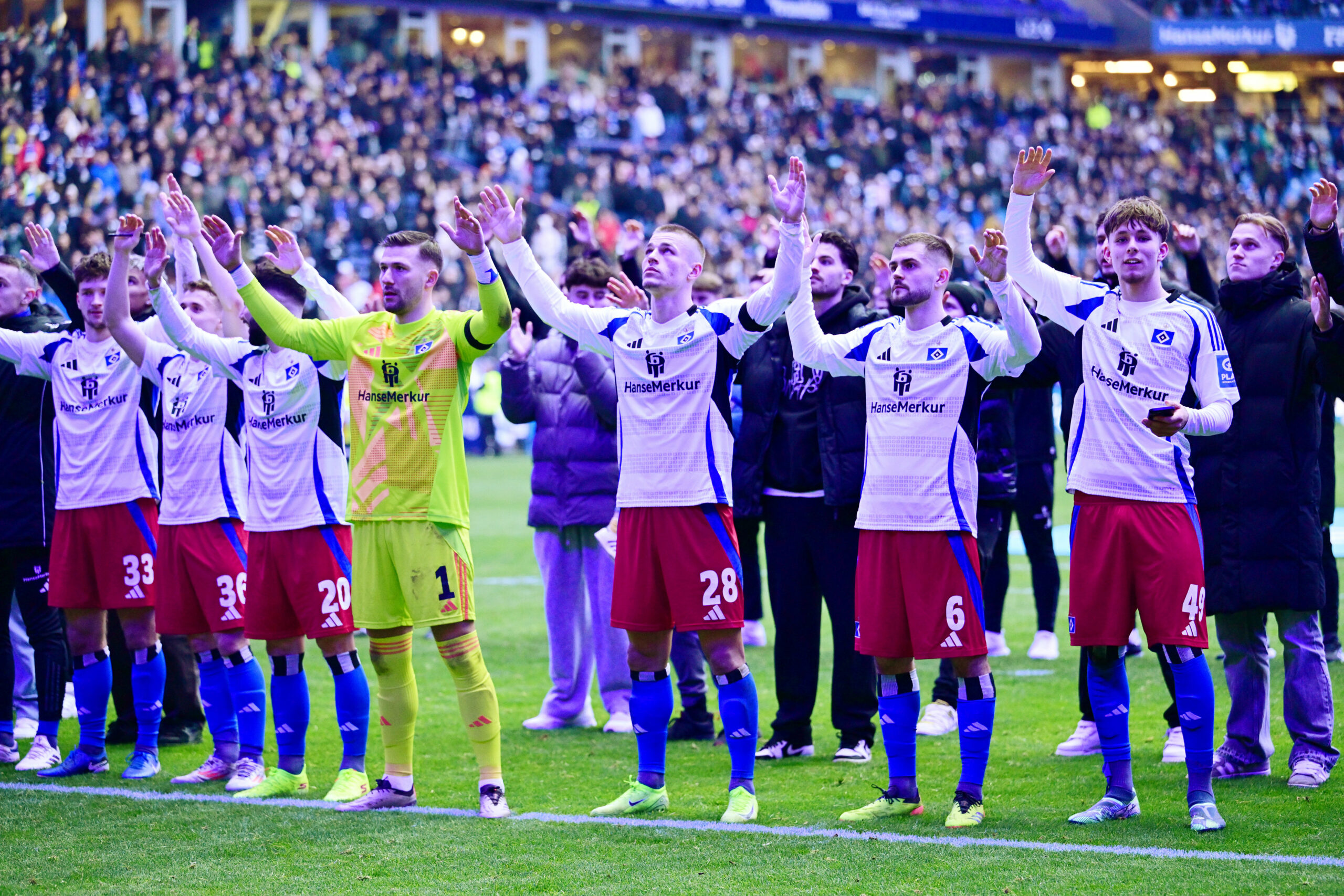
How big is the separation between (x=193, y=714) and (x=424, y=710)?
1.37 metres

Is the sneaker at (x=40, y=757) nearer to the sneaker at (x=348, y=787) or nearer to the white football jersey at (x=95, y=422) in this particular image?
the white football jersey at (x=95, y=422)

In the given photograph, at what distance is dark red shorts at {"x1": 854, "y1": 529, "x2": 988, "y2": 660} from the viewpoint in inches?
241

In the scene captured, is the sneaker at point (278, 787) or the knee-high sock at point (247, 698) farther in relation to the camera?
the knee-high sock at point (247, 698)

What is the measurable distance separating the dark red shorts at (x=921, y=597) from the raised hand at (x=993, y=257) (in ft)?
3.37

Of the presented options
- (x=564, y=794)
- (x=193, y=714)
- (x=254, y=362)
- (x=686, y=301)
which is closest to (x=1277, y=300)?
(x=686, y=301)

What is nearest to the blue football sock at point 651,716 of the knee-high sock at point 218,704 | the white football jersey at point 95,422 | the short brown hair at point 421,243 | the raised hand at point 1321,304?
the short brown hair at point 421,243

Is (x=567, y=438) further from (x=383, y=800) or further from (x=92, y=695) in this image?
(x=92, y=695)

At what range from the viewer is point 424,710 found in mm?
9172

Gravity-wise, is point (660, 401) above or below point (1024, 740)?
above

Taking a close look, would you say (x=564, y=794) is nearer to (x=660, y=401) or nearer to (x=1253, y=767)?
(x=660, y=401)

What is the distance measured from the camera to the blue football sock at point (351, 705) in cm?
677

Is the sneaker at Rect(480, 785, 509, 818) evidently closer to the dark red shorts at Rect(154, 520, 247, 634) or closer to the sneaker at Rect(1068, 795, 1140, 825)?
the dark red shorts at Rect(154, 520, 247, 634)

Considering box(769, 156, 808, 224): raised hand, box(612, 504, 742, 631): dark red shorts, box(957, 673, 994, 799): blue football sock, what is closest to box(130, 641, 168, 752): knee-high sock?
box(612, 504, 742, 631): dark red shorts

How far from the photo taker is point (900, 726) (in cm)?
634
